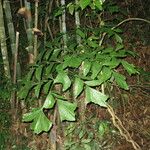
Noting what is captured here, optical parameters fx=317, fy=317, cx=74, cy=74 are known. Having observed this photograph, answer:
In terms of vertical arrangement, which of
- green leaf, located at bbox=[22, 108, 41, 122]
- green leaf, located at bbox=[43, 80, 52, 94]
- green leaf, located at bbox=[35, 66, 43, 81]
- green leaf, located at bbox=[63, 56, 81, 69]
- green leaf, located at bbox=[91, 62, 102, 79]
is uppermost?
green leaf, located at bbox=[63, 56, 81, 69]

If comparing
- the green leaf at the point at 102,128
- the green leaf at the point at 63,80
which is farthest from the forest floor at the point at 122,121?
the green leaf at the point at 63,80

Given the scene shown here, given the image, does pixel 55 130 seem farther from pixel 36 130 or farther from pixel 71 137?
pixel 36 130

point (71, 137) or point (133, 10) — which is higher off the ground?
point (133, 10)

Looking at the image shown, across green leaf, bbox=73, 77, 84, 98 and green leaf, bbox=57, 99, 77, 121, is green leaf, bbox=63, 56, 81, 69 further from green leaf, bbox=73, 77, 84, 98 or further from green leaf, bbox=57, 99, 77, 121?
green leaf, bbox=57, 99, 77, 121

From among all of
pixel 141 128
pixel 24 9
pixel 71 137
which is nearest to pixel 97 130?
pixel 71 137

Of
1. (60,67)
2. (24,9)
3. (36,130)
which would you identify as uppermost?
(24,9)

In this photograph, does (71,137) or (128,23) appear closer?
(71,137)

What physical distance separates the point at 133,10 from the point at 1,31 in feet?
5.81

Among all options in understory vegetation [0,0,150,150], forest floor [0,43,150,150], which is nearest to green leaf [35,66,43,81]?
understory vegetation [0,0,150,150]

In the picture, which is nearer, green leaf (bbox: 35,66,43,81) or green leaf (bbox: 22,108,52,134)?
green leaf (bbox: 22,108,52,134)

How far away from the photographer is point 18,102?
3.54 metres

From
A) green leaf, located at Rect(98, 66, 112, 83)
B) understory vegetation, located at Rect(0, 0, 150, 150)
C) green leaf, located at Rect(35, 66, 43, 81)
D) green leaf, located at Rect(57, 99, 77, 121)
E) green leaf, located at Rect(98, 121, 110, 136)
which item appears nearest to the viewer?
green leaf, located at Rect(57, 99, 77, 121)

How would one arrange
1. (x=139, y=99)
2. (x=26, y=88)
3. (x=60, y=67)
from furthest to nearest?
(x=139, y=99) < (x=26, y=88) < (x=60, y=67)

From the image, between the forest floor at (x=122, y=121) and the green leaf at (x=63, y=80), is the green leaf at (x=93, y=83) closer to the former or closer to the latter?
the green leaf at (x=63, y=80)
